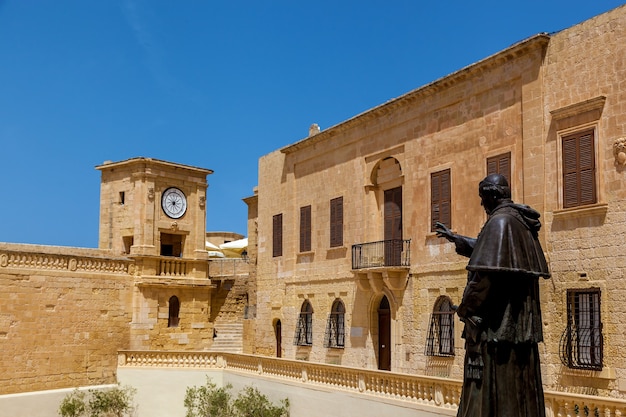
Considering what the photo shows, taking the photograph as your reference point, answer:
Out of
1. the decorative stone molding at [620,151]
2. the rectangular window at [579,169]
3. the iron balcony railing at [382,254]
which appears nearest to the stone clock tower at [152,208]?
the iron balcony railing at [382,254]

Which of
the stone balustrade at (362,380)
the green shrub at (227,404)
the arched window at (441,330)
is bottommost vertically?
the green shrub at (227,404)

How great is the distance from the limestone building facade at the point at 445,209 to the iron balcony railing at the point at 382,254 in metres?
0.04

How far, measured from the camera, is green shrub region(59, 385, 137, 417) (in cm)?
2078

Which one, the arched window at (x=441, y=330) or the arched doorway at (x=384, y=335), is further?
the arched doorway at (x=384, y=335)

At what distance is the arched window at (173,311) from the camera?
25.0 metres

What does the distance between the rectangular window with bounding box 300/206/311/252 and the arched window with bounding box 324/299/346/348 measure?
235 cm

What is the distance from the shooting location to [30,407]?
20.6 meters

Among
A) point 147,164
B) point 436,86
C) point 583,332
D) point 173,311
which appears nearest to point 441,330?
point 583,332

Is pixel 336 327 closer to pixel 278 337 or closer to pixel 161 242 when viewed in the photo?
pixel 278 337

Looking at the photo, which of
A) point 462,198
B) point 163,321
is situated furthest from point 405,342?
point 163,321

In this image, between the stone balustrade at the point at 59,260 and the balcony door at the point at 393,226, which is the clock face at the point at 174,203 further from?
the balcony door at the point at 393,226

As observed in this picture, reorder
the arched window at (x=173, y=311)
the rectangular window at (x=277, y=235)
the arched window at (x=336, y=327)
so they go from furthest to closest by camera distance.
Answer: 1. the arched window at (x=173, y=311)
2. the rectangular window at (x=277, y=235)
3. the arched window at (x=336, y=327)

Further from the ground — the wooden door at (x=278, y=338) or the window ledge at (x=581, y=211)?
the window ledge at (x=581, y=211)

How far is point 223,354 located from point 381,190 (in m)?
7.19
